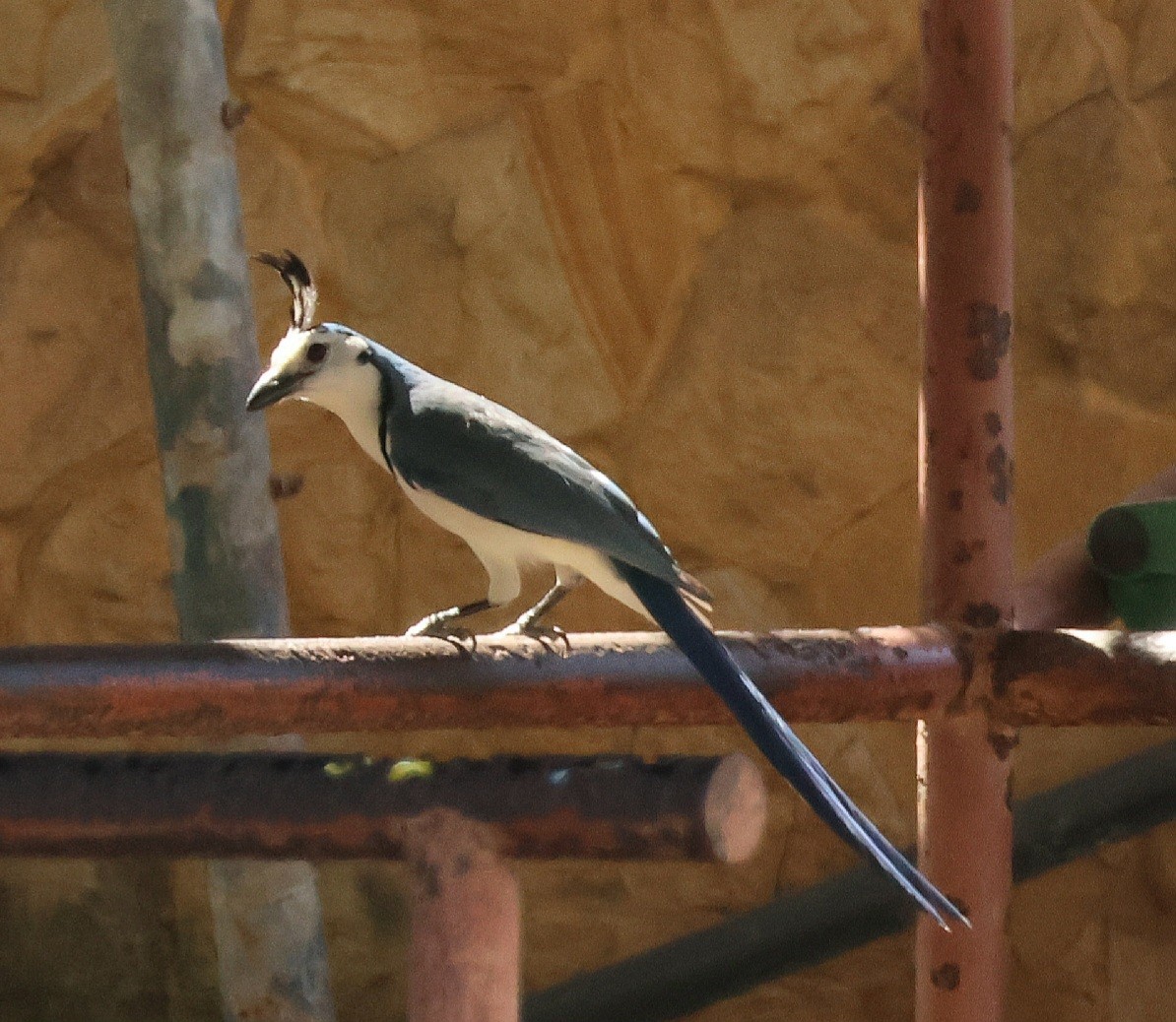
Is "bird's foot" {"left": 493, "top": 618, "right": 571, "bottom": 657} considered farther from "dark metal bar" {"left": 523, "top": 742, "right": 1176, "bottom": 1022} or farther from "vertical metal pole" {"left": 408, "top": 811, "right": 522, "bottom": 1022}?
"dark metal bar" {"left": 523, "top": 742, "right": 1176, "bottom": 1022}

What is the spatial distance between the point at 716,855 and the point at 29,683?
56cm

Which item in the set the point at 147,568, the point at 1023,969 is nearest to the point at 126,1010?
the point at 147,568

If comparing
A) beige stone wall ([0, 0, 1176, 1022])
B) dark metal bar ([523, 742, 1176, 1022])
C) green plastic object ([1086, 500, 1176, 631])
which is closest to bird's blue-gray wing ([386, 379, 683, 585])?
green plastic object ([1086, 500, 1176, 631])

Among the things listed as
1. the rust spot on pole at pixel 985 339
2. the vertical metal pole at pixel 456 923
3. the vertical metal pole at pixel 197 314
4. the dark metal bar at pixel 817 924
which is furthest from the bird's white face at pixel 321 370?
the dark metal bar at pixel 817 924

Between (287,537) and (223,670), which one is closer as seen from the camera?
(223,670)

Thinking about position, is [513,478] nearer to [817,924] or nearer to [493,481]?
[493,481]

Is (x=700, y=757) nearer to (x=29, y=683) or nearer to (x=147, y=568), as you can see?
(x=29, y=683)

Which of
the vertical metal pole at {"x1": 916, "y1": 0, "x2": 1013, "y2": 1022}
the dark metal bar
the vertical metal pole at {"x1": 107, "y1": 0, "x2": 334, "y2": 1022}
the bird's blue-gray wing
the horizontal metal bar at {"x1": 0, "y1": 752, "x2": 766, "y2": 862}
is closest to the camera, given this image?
the horizontal metal bar at {"x1": 0, "y1": 752, "x2": 766, "y2": 862}

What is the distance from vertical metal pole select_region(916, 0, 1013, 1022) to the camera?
1675 millimetres

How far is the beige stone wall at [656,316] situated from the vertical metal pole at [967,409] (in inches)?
53.2

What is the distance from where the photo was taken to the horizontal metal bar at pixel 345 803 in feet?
3.64

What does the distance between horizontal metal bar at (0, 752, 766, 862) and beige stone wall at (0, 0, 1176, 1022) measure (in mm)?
1985

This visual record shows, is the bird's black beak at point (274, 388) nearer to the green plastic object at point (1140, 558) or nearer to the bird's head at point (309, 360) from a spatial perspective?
the bird's head at point (309, 360)

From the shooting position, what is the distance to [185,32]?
237cm
